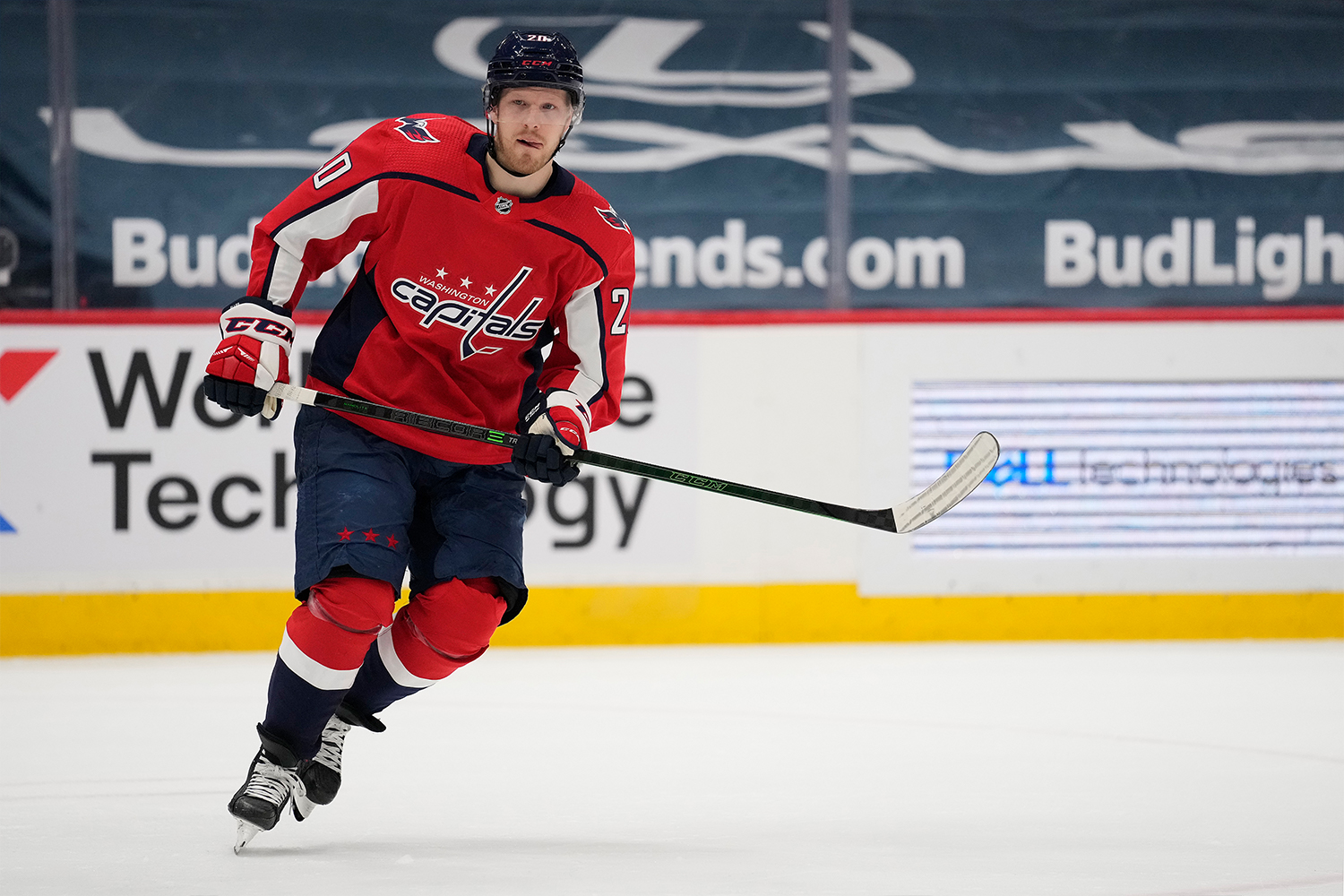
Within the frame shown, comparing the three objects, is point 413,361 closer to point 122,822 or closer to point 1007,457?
point 122,822

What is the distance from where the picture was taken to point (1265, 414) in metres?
4.78

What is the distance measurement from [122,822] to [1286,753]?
6.61 feet

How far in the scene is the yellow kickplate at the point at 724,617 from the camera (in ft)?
14.6

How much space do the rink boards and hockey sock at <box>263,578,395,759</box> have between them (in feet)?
7.30

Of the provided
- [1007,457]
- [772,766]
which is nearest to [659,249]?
[1007,457]

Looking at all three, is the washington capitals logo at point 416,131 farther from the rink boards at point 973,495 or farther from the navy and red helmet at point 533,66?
the rink boards at point 973,495

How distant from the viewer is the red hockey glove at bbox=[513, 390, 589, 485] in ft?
7.92

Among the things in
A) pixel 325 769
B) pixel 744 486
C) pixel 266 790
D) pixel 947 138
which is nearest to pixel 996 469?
pixel 947 138

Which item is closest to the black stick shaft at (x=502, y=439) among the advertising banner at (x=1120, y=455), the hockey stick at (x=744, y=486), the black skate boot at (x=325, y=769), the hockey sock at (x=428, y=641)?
the hockey stick at (x=744, y=486)

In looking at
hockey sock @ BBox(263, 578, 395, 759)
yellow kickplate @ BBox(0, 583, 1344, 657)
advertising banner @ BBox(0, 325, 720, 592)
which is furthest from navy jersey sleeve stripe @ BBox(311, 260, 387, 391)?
yellow kickplate @ BBox(0, 583, 1344, 657)

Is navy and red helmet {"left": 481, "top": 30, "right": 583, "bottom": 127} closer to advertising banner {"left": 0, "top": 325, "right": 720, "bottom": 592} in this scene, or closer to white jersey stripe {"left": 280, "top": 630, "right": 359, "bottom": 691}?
white jersey stripe {"left": 280, "top": 630, "right": 359, "bottom": 691}

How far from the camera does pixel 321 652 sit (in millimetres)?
2301

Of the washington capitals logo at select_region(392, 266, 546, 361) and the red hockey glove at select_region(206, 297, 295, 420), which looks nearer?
the red hockey glove at select_region(206, 297, 295, 420)

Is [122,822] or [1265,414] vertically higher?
[1265,414]
